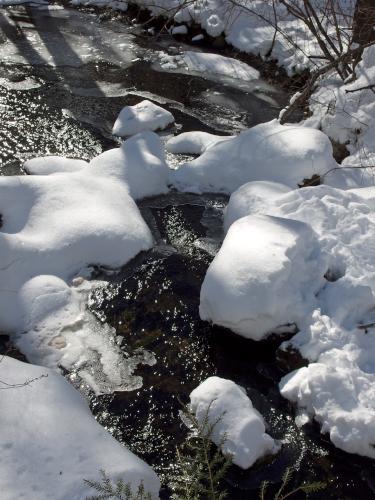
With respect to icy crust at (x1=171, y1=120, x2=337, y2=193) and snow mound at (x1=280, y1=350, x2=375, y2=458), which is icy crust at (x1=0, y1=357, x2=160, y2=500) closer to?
snow mound at (x1=280, y1=350, x2=375, y2=458)

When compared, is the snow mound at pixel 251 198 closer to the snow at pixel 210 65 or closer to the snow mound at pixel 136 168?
the snow mound at pixel 136 168

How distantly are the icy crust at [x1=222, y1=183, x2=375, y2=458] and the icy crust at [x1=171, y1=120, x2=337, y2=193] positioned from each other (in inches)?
18.2

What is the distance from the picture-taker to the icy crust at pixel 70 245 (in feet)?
12.4

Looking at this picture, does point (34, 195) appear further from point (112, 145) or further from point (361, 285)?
point (361, 285)

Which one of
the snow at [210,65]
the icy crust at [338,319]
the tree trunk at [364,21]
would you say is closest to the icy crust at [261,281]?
the icy crust at [338,319]

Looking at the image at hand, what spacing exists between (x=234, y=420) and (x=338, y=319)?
1.27m

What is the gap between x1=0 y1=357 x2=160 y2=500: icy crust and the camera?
2682 mm

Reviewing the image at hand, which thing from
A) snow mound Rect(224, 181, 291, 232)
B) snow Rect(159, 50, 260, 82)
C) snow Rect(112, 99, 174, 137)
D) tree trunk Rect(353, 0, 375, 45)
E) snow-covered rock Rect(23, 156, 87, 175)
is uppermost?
tree trunk Rect(353, 0, 375, 45)

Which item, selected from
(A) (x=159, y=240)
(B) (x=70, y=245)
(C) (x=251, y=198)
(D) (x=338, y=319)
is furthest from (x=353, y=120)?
(B) (x=70, y=245)

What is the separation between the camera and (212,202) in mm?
5605

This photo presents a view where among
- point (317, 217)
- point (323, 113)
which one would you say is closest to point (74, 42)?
point (323, 113)

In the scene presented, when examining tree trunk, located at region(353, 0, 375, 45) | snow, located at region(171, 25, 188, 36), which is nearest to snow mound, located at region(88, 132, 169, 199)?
tree trunk, located at region(353, 0, 375, 45)

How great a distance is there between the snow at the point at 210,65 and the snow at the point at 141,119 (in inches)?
83.1

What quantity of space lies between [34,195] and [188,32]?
6514mm
